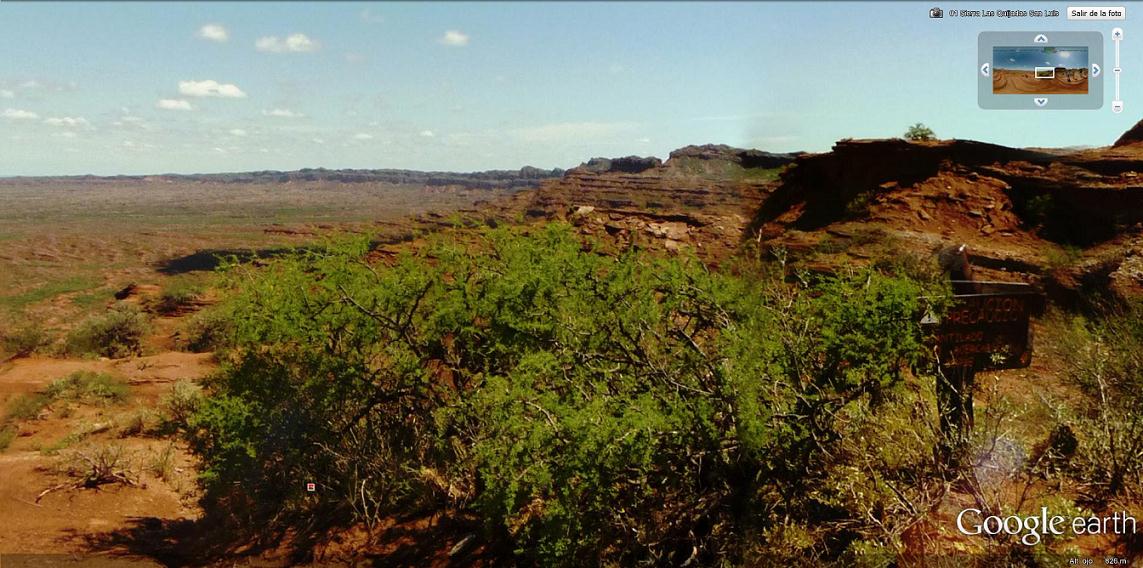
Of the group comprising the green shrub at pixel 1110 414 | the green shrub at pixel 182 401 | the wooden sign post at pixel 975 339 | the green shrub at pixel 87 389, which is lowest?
the green shrub at pixel 87 389

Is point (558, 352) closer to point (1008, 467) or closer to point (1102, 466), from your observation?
point (1008, 467)

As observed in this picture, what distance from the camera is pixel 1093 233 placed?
1991 centimetres

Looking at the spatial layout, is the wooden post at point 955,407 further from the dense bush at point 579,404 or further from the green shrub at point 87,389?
the green shrub at point 87,389

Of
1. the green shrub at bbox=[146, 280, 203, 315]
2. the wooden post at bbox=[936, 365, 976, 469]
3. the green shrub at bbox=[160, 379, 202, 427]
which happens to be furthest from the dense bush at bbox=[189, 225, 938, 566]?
the green shrub at bbox=[146, 280, 203, 315]

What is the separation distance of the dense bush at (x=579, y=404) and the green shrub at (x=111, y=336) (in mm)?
20411

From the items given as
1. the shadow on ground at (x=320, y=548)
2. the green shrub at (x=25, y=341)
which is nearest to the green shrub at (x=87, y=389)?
the green shrub at (x=25, y=341)

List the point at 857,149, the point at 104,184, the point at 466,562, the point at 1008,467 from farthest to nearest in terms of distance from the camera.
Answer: the point at 104,184 < the point at 857,149 < the point at 466,562 < the point at 1008,467

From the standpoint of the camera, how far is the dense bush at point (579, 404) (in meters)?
6.62

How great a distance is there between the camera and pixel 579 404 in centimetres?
714

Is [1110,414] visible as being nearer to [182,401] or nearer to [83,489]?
[83,489]

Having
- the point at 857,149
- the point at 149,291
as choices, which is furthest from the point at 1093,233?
the point at 149,291

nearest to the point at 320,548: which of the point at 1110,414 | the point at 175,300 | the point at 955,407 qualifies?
the point at 955,407

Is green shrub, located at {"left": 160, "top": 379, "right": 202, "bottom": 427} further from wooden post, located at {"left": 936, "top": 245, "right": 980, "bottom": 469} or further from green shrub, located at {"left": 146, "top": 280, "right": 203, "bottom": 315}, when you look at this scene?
green shrub, located at {"left": 146, "top": 280, "right": 203, "bottom": 315}

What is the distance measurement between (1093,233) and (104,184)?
690ft
